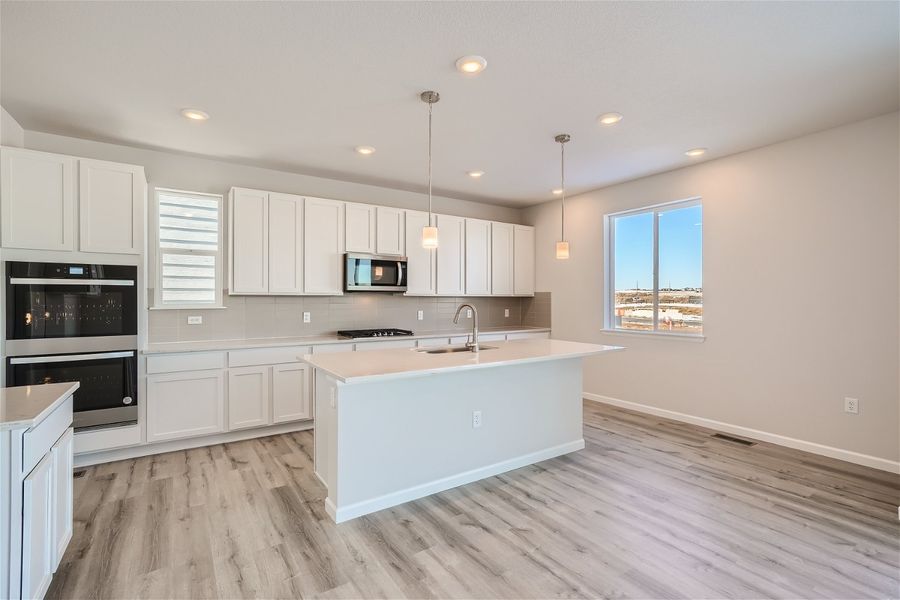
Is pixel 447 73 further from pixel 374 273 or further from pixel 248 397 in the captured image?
pixel 248 397

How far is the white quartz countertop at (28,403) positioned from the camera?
154cm

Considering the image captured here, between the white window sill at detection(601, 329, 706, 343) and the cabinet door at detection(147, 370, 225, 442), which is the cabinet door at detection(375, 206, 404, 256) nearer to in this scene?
the cabinet door at detection(147, 370, 225, 442)

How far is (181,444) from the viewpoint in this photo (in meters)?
3.64

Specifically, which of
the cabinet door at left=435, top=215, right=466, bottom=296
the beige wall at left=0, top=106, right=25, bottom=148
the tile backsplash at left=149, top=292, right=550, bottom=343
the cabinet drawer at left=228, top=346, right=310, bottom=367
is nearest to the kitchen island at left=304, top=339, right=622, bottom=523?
the cabinet drawer at left=228, top=346, right=310, bottom=367

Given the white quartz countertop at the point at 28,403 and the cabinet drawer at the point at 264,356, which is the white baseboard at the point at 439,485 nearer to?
the white quartz countertop at the point at 28,403

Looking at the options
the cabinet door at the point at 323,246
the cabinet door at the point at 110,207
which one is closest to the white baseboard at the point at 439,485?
the cabinet door at the point at 323,246

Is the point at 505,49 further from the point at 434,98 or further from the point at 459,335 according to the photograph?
the point at 459,335

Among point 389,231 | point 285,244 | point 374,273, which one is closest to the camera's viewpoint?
point 285,244

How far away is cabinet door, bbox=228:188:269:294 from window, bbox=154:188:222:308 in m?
0.17

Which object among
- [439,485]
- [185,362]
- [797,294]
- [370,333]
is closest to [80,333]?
[185,362]

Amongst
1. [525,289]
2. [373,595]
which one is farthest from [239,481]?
[525,289]

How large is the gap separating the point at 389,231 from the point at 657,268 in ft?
9.70

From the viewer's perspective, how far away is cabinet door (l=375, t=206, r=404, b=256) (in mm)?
4777

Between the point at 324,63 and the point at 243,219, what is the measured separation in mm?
2107
